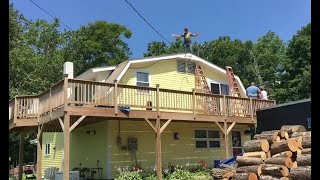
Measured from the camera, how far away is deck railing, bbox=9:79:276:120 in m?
13.5

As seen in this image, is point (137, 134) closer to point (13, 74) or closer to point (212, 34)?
point (13, 74)

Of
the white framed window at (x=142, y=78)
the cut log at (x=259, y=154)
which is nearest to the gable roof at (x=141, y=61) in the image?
the white framed window at (x=142, y=78)

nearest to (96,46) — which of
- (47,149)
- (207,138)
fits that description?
(47,149)

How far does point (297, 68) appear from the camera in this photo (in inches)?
Answer: 1431

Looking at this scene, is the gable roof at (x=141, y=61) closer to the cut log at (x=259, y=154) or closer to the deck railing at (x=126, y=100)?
the deck railing at (x=126, y=100)

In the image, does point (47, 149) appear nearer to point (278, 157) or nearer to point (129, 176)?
point (129, 176)

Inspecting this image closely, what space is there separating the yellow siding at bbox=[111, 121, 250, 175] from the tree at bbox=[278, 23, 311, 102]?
15748mm

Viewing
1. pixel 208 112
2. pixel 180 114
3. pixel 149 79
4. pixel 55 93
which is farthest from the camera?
pixel 149 79

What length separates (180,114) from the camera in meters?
16.3

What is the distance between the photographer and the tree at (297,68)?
34.5 metres

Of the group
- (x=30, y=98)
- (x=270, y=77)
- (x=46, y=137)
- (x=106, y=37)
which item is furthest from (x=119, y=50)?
(x=30, y=98)

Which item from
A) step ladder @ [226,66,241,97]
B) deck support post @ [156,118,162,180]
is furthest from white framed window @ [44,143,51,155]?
step ladder @ [226,66,241,97]

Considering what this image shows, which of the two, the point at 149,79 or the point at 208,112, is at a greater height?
the point at 149,79
